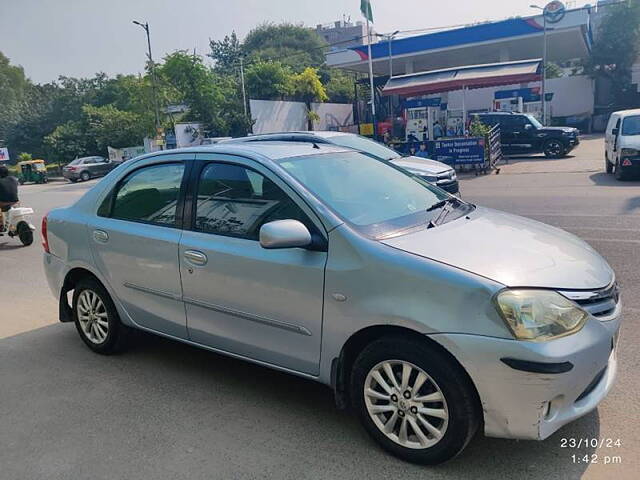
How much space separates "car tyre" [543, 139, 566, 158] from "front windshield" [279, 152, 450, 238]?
18.4 m

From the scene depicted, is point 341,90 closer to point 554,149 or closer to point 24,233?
point 554,149

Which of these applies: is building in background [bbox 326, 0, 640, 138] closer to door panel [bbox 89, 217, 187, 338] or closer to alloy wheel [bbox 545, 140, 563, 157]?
alloy wheel [bbox 545, 140, 563, 157]

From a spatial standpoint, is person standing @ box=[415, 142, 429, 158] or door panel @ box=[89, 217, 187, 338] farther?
person standing @ box=[415, 142, 429, 158]

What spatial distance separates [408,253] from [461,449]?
3.31 ft

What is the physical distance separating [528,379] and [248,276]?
1686 mm

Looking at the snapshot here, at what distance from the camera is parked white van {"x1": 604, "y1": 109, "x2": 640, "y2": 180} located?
1282 centimetres

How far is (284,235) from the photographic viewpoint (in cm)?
303

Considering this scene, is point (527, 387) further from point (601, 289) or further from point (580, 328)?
point (601, 289)

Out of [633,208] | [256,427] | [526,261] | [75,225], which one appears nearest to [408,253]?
[526,261]

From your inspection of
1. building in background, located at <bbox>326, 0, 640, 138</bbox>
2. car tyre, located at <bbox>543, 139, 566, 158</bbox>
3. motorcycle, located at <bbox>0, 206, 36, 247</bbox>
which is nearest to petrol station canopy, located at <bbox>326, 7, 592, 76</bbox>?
building in background, located at <bbox>326, 0, 640, 138</bbox>

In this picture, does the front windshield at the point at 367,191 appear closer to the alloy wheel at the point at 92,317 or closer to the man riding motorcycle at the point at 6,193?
the alloy wheel at the point at 92,317

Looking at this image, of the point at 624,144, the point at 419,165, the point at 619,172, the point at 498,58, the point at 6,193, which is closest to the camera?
the point at 6,193

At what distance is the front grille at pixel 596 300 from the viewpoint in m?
2.73

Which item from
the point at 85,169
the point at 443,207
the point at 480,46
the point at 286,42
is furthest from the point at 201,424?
the point at 286,42
